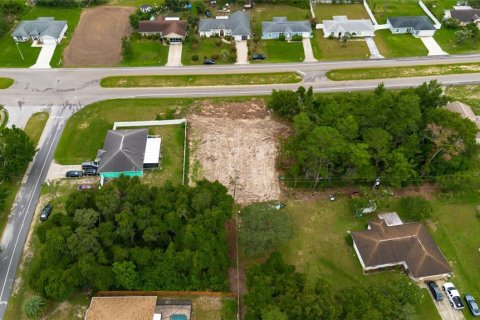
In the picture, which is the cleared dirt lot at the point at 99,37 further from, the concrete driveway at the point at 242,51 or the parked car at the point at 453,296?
the parked car at the point at 453,296

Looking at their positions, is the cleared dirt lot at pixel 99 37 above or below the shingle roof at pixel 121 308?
above

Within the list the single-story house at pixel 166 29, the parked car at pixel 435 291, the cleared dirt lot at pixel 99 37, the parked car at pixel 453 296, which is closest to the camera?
→ the parked car at pixel 453 296

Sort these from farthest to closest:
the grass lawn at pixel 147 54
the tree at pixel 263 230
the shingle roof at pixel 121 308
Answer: the grass lawn at pixel 147 54 → the tree at pixel 263 230 → the shingle roof at pixel 121 308

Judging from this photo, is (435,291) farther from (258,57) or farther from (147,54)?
(147,54)

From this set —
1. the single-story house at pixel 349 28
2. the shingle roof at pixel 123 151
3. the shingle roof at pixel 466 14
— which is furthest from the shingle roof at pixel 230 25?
the shingle roof at pixel 466 14

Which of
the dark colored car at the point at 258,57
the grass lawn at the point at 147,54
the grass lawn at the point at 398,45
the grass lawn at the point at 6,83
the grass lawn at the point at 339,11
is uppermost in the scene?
the grass lawn at the point at 339,11

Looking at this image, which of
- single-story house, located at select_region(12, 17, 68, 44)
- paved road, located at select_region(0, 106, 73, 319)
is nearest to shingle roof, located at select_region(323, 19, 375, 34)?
paved road, located at select_region(0, 106, 73, 319)

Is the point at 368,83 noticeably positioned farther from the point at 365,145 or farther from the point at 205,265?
the point at 205,265

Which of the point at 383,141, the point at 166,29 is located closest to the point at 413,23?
the point at 383,141
